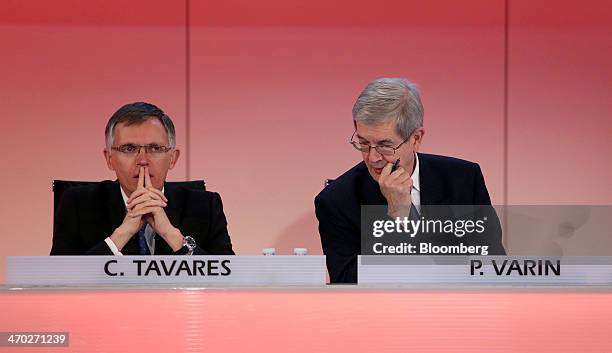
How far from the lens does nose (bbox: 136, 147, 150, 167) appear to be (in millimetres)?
2537

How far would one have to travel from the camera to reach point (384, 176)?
2469 millimetres

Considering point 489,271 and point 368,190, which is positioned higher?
point 368,190

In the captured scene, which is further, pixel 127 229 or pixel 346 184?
pixel 346 184

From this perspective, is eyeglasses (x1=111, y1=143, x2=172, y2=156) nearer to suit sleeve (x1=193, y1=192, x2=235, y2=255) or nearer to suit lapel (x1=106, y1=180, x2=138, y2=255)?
suit lapel (x1=106, y1=180, x2=138, y2=255)

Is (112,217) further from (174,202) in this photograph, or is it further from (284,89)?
(284,89)

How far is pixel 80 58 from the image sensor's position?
12.9 feet

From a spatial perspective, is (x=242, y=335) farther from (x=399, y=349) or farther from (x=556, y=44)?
(x=556, y=44)

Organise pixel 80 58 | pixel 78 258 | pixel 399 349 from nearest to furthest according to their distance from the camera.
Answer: pixel 399 349 < pixel 78 258 < pixel 80 58

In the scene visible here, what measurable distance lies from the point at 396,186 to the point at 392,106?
0.26 meters

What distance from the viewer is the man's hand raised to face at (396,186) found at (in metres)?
2.40

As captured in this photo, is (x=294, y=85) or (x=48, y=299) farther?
(x=294, y=85)

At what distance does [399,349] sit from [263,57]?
2.64 m

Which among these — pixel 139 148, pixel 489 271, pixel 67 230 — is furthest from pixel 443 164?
pixel 67 230

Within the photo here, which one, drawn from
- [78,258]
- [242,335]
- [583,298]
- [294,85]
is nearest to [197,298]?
[242,335]
